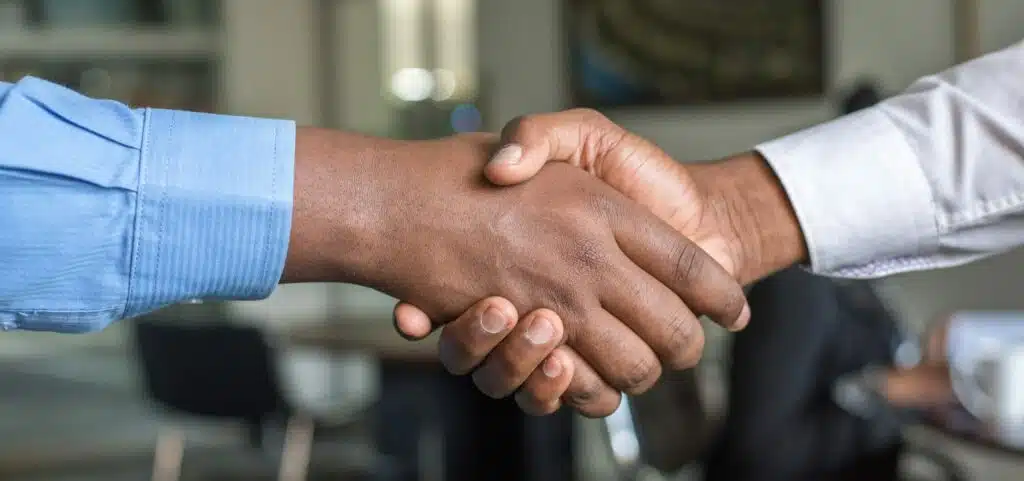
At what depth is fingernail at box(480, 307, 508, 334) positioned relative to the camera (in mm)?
1247

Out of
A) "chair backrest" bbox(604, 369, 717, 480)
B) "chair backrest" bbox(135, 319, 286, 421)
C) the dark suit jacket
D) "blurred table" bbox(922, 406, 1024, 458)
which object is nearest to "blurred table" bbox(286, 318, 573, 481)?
"chair backrest" bbox(135, 319, 286, 421)

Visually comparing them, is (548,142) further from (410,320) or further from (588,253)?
(410,320)

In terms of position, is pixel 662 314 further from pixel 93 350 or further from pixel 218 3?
pixel 93 350

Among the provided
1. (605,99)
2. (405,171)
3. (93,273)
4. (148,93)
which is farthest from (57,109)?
(148,93)

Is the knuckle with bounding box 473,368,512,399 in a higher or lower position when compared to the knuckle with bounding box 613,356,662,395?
higher

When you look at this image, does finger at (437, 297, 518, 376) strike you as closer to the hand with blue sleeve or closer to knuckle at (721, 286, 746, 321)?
the hand with blue sleeve

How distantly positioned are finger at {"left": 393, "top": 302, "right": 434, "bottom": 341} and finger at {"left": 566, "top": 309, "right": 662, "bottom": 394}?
173mm

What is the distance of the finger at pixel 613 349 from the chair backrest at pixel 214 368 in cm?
203

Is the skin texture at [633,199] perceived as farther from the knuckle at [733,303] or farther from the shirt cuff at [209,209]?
the shirt cuff at [209,209]

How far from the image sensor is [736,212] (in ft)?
4.55

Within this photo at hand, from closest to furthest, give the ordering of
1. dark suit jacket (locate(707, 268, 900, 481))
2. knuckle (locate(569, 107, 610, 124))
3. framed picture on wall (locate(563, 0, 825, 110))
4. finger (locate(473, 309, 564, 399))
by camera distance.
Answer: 1. finger (locate(473, 309, 564, 399))
2. knuckle (locate(569, 107, 610, 124))
3. dark suit jacket (locate(707, 268, 900, 481))
4. framed picture on wall (locate(563, 0, 825, 110))

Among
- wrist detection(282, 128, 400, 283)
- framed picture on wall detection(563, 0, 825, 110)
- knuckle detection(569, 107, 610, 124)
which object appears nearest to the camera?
wrist detection(282, 128, 400, 283)

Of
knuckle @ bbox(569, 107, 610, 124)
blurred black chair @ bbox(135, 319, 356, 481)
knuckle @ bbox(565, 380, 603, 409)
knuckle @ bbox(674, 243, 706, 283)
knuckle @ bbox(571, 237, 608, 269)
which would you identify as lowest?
blurred black chair @ bbox(135, 319, 356, 481)

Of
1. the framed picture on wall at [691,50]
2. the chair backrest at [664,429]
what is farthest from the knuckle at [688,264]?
the framed picture on wall at [691,50]
